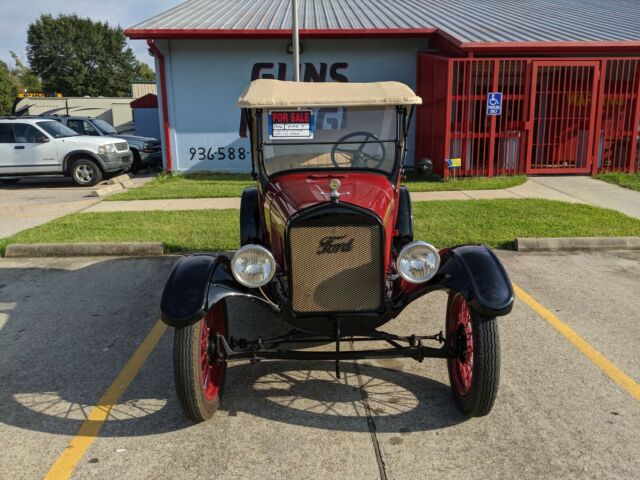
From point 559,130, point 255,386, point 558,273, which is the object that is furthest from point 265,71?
point 255,386

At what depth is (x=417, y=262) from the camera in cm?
330

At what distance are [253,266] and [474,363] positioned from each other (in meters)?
1.41

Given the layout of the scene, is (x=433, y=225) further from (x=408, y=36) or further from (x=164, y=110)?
(x=164, y=110)

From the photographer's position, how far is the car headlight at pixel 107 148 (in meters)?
13.1

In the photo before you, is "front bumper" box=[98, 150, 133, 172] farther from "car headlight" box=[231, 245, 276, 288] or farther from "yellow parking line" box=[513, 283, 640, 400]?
"car headlight" box=[231, 245, 276, 288]

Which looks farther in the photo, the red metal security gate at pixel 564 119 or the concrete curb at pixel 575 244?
the red metal security gate at pixel 564 119

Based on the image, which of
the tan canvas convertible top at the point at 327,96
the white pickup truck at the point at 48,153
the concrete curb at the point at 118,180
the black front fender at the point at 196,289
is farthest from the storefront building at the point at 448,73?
the black front fender at the point at 196,289

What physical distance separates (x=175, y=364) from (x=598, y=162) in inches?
455

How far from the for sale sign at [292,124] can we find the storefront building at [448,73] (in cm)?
712

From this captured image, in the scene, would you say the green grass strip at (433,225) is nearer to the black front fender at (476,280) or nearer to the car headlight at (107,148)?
the black front fender at (476,280)

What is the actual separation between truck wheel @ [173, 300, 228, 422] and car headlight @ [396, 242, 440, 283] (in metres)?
1.25

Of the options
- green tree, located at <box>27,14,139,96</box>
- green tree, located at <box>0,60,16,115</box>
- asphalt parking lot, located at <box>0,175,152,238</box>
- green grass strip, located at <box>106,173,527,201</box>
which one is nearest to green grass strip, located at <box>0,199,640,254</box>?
asphalt parking lot, located at <box>0,175,152,238</box>

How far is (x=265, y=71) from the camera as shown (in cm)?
1353

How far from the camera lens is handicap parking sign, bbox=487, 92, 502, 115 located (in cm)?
1092
